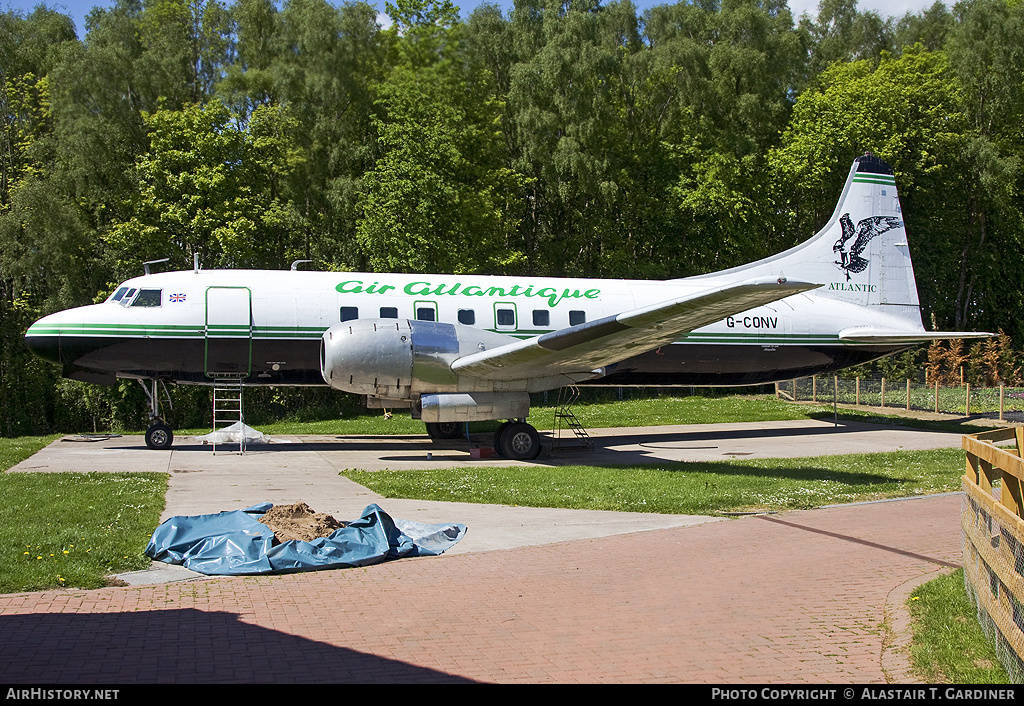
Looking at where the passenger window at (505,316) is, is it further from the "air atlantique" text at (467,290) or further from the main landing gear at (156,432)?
the main landing gear at (156,432)

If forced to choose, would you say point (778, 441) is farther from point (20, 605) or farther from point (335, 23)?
point (335, 23)

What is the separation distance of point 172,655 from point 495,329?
45.9 ft

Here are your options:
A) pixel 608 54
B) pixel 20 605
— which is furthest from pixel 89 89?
pixel 20 605

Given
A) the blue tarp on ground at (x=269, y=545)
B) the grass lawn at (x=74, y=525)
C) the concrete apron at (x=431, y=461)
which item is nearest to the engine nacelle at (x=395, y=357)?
the concrete apron at (x=431, y=461)

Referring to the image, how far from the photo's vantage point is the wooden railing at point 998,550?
5.21 meters

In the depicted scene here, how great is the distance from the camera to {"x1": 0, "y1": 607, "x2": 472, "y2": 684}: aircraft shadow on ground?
5.40 meters

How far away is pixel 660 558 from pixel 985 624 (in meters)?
3.52

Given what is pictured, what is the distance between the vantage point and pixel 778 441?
71.7 ft

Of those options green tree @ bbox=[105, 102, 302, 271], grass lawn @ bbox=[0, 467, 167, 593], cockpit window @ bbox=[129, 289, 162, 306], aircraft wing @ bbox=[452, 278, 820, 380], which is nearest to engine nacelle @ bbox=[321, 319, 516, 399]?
aircraft wing @ bbox=[452, 278, 820, 380]

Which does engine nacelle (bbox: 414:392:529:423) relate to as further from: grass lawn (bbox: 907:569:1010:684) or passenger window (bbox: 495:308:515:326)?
grass lawn (bbox: 907:569:1010:684)

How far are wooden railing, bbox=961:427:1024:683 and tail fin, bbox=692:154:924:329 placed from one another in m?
16.4

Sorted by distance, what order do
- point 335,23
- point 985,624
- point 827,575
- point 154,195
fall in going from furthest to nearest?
point 335,23, point 154,195, point 827,575, point 985,624

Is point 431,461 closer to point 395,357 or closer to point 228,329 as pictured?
point 395,357

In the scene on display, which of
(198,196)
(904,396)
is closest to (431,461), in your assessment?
(198,196)
